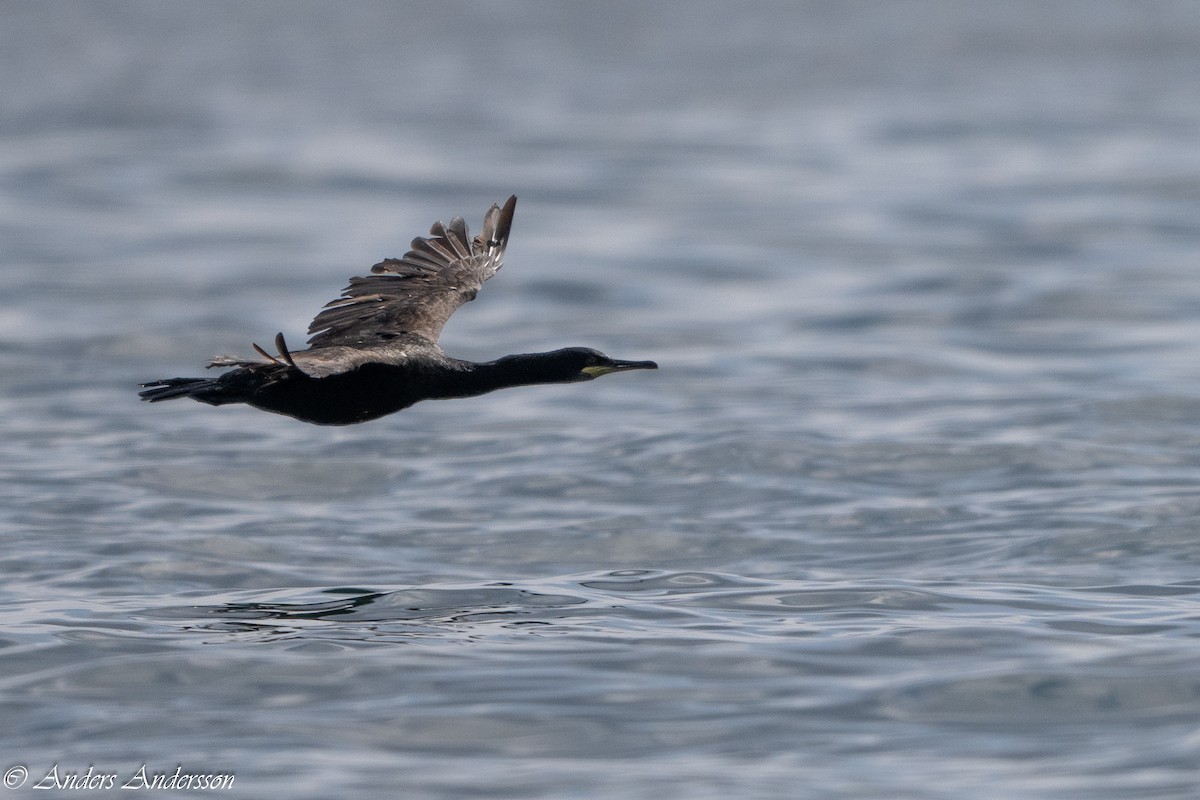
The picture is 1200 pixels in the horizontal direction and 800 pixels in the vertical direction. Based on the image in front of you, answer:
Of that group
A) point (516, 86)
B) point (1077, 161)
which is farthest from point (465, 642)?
point (516, 86)

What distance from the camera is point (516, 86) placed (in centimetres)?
4053

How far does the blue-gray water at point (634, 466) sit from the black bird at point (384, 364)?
127 cm

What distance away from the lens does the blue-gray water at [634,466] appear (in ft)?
27.1

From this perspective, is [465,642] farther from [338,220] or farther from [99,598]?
[338,220]

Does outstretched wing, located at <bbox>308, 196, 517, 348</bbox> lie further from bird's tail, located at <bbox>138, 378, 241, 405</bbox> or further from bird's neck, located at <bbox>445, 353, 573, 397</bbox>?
bird's tail, located at <bbox>138, 378, 241, 405</bbox>

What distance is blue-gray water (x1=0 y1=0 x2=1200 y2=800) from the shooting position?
8250 mm

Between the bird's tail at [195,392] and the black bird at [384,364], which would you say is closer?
the bird's tail at [195,392]

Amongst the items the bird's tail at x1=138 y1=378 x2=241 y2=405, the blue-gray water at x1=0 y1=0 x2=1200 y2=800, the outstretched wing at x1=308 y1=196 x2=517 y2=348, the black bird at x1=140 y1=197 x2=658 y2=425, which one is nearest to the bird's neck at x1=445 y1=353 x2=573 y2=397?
the black bird at x1=140 y1=197 x2=658 y2=425

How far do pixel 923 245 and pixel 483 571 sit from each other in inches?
593

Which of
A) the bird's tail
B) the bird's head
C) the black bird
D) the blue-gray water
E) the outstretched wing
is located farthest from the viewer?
the outstretched wing

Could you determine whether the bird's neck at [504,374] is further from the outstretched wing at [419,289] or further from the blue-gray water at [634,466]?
the blue-gray water at [634,466]

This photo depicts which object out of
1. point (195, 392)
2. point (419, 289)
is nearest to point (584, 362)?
point (419, 289)

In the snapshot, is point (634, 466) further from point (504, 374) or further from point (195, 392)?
point (195, 392)

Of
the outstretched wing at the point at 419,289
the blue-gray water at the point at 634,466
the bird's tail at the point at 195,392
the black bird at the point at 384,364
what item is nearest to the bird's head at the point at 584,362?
the black bird at the point at 384,364
